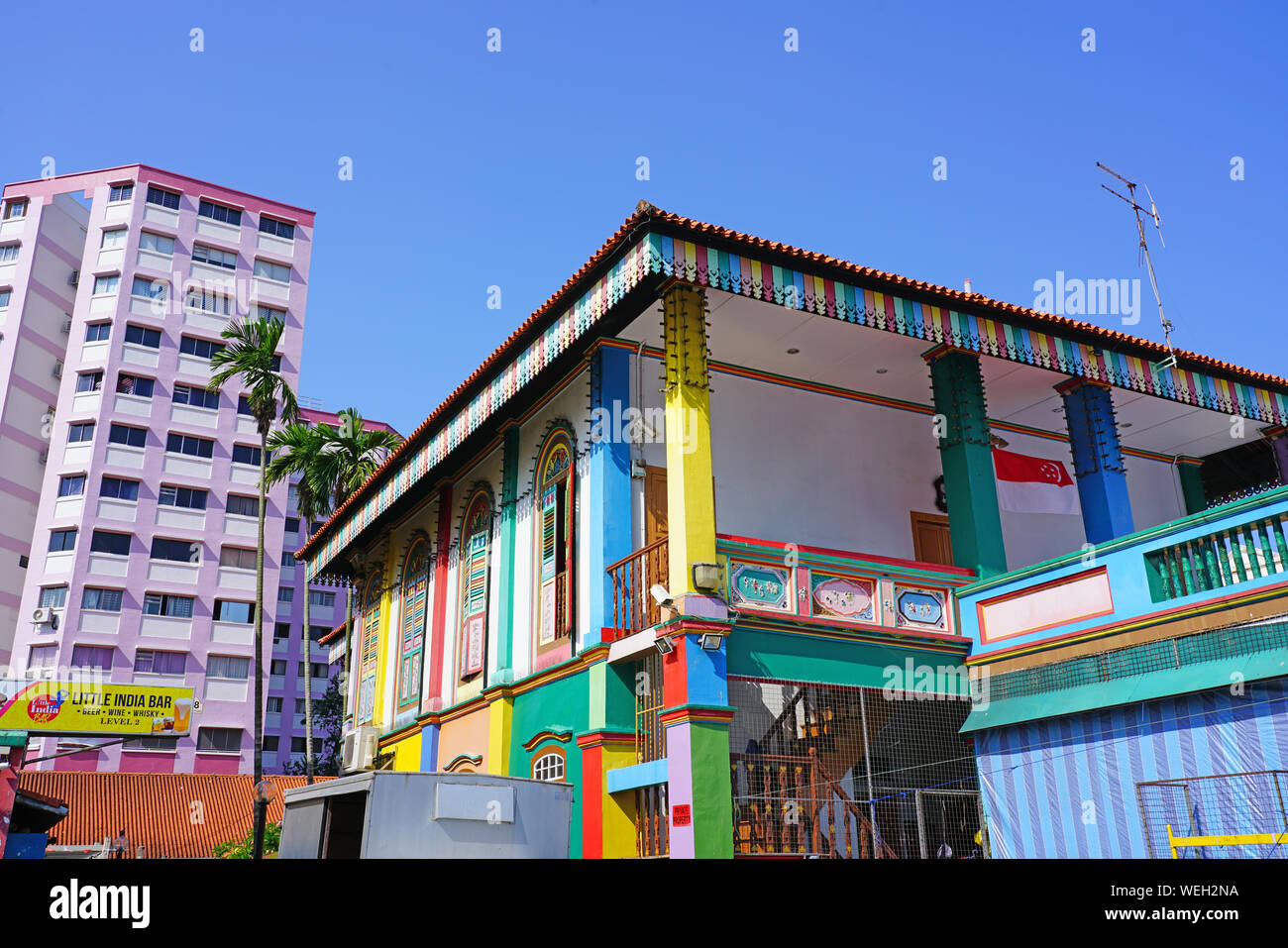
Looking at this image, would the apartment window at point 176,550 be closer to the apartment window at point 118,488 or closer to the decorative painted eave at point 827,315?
the apartment window at point 118,488

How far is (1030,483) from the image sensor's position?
1352cm

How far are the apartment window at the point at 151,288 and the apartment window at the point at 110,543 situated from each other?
11.1 metres

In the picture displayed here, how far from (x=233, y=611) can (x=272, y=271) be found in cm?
1665

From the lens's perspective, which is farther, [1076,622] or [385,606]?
[385,606]

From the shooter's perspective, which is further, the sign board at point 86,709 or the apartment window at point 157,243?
the apartment window at point 157,243

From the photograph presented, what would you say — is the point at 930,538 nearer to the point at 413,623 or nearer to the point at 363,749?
the point at 413,623

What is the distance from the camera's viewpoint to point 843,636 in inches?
440

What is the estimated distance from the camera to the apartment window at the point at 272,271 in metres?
50.2

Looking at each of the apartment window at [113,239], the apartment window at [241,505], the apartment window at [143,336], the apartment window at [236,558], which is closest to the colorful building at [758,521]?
A: the apartment window at [236,558]

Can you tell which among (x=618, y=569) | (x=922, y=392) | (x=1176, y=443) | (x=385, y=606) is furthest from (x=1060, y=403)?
(x=385, y=606)

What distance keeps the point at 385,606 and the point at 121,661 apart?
26.9 m

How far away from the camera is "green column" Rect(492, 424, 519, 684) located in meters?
14.5

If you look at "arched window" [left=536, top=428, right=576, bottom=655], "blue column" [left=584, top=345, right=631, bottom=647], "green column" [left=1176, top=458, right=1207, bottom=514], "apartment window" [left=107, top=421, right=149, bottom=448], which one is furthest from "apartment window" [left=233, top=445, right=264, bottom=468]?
"green column" [left=1176, top=458, right=1207, bottom=514]
